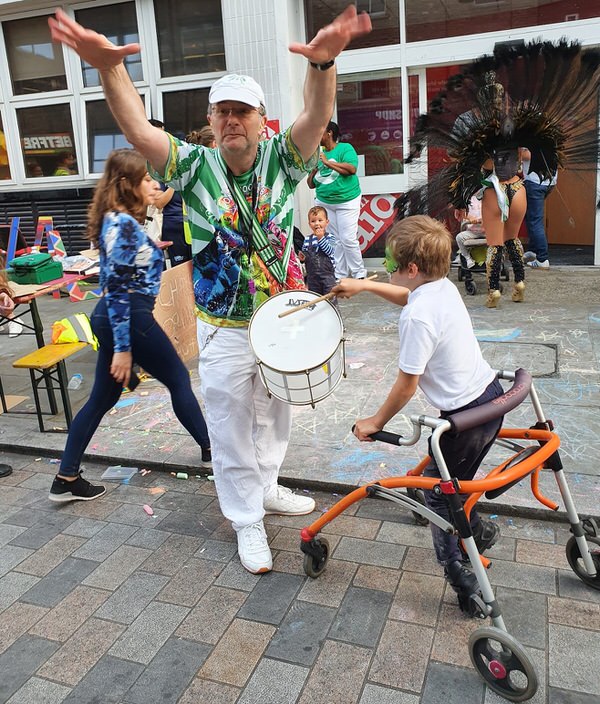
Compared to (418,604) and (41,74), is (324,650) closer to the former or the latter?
(418,604)

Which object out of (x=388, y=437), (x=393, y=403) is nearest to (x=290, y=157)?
(x=393, y=403)

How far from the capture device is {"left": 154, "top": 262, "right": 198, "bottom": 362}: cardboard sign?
514 cm

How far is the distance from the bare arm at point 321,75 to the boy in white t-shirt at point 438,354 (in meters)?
0.55

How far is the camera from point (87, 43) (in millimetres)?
2359

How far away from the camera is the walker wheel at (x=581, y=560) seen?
8.60 ft

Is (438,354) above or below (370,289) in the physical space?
below

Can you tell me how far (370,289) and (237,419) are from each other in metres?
0.86

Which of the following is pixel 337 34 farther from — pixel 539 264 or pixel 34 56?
pixel 34 56

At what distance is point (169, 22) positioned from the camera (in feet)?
29.9

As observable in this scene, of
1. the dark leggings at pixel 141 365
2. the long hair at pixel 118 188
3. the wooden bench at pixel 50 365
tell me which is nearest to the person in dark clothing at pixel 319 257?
the wooden bench at pixel 50 365

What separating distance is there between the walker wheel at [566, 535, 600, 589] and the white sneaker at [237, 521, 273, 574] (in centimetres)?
125

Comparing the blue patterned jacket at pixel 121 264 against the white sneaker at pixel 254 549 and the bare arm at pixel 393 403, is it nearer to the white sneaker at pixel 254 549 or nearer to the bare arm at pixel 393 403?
the white sneaker at pixel 254 549

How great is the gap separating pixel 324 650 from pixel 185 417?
1696 mm

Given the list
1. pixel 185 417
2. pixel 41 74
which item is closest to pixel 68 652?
pixel 185 417
